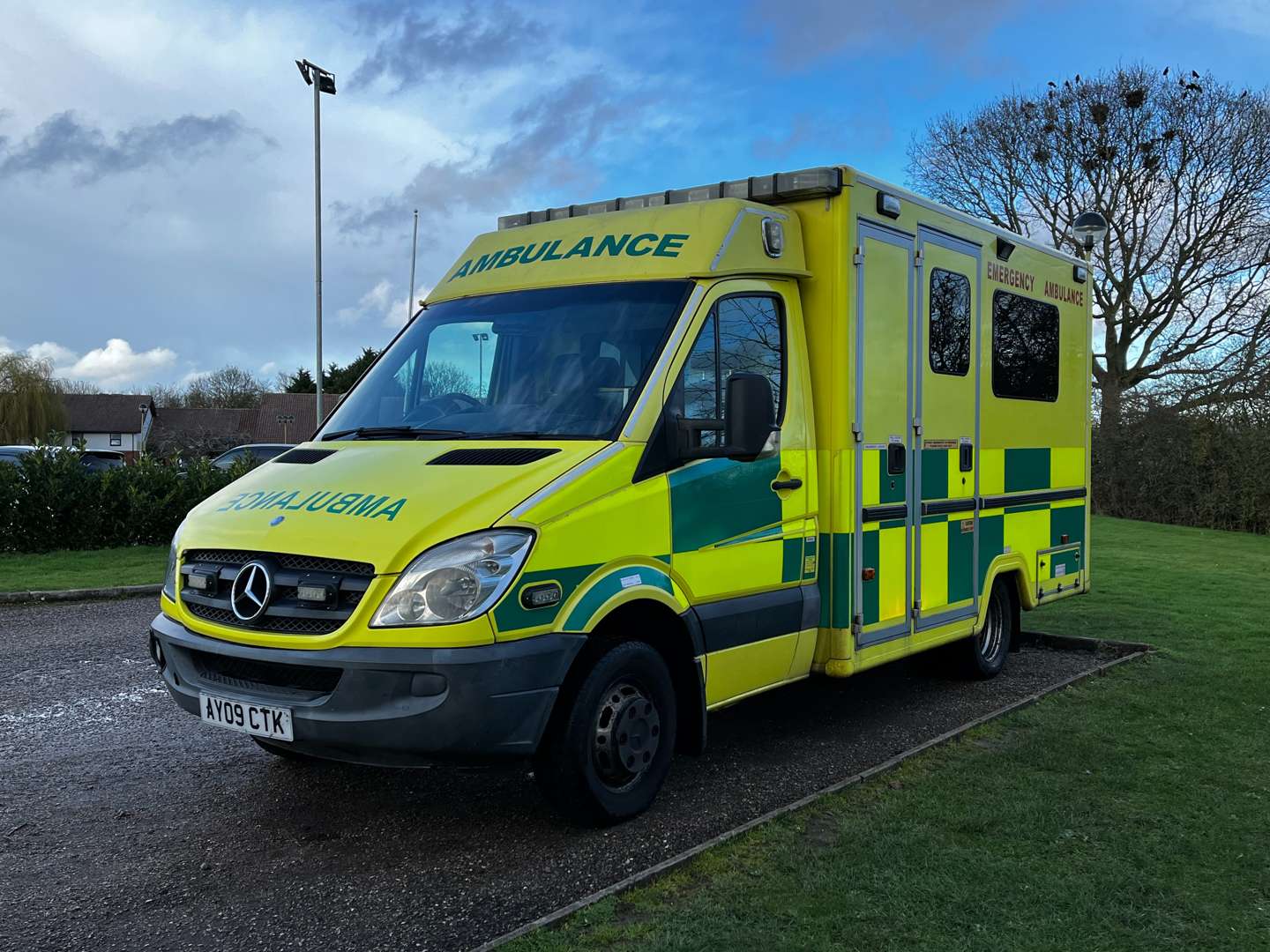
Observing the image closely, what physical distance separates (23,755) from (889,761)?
172 inches

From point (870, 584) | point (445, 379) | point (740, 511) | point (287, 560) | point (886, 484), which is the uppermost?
point (445, 379)

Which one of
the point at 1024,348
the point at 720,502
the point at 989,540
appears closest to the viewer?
the point at 720,502

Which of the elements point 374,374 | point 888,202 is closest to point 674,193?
point 888,202

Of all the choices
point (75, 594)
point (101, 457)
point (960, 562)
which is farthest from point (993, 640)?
point (101, 457)

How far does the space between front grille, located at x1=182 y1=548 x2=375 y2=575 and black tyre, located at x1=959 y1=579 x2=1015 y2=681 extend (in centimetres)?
468

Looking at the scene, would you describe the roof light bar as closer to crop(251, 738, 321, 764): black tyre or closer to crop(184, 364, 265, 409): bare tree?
crop(251, 738, 321, 764): black tyre

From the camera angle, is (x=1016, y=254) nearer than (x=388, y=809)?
No

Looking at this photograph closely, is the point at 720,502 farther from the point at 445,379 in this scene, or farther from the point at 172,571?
the point at 172,571

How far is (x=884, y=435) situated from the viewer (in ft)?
19.4

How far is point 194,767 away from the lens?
5477 mm

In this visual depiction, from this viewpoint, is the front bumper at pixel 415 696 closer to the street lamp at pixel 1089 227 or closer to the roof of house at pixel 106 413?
the street lamp at pixel 1089 227

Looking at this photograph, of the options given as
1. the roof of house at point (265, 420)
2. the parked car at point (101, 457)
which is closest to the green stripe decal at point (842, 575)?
the parked car at point (101, 457)

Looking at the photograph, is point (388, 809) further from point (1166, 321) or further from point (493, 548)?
point (1166, 321)

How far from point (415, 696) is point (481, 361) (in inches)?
74.8
